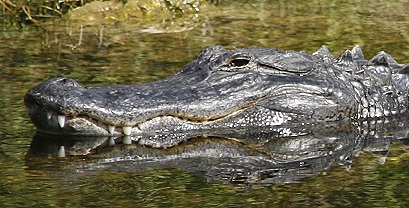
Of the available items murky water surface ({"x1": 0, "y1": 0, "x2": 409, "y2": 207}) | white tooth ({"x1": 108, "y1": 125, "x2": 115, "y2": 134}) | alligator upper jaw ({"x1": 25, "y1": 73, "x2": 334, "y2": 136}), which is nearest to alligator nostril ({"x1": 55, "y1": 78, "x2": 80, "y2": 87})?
alligator upper jaw ({"x1": 25, "y1": 73, "x2": 334, "y2": 136})

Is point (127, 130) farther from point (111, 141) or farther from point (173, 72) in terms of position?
point (173, 72)

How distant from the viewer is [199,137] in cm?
717

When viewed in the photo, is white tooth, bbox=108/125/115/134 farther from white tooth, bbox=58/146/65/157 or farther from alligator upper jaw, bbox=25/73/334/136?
white tooth, bbox=58/146/65/157

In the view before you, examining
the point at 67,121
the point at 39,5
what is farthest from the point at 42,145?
the point at 39,5

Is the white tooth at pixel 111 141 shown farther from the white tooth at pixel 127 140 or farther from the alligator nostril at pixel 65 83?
the alligator nostril at pixel 65 83

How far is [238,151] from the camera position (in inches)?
270

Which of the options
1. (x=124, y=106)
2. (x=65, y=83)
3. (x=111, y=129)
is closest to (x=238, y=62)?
(x=124, y=106)

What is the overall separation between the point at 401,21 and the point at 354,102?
4.06 metres

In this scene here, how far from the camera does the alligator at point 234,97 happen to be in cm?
688

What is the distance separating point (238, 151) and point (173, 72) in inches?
95.6

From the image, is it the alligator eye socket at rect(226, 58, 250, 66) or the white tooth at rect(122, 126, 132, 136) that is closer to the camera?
the white tooth at rect(122, 126, 132, 136)

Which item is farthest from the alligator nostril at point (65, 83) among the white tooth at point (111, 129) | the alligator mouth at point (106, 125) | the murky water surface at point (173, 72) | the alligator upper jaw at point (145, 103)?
the murky water surface at point (173, 72)

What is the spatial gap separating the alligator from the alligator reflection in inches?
3.7

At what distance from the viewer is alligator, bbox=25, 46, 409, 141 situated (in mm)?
6883
